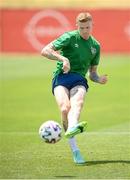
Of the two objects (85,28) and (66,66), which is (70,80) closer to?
(66,66)

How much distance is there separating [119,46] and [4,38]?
4922 mm

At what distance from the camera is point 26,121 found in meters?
18.5

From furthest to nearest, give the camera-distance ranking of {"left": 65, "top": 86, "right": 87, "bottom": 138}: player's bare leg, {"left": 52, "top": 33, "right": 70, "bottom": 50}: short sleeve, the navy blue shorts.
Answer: the navy blue shorts < {"left": 52, "top": 33, "right": 70, "bottom": 50}: short sleeve < {"left": 65, "top": 86, "right": 87, "bottom": 138}: player's bare leg

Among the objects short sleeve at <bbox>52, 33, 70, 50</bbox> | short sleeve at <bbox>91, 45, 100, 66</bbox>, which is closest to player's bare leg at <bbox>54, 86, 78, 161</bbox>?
short sleeve at <bbox>52, 33, 70, 50</bbox>

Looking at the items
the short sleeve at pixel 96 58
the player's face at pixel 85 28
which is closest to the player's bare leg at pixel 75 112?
the short sleeve at pixel 96 58

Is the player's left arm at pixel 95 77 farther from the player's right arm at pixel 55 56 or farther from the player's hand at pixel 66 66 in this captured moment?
the player's hand at pixel 66 66

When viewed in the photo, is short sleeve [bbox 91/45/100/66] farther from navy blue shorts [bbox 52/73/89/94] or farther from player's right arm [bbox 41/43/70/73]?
player's right arm [bbox 41/43/70/73]

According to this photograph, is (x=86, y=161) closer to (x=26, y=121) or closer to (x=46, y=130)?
(x=46, y=130)

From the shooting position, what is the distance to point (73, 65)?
12.9 m

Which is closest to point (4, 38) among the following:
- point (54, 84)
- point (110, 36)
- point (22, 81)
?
point (110, 36)

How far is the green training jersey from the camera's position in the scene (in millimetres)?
12852

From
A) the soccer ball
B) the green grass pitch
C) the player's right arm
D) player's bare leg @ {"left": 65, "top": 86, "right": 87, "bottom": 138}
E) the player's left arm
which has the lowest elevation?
the green grass pitch

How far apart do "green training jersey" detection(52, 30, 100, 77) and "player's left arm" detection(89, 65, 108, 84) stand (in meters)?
0.30

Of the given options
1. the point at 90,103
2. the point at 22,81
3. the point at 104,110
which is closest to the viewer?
the point at 104,110
